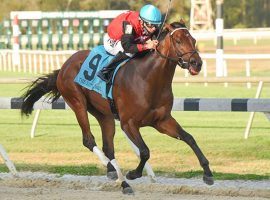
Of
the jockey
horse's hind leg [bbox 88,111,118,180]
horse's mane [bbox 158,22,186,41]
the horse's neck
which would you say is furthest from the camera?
horse's hind leg [bbox 88,111,118,180]

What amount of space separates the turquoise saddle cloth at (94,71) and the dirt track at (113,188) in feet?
2.38

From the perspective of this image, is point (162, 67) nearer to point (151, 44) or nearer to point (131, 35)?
point (151, 44)

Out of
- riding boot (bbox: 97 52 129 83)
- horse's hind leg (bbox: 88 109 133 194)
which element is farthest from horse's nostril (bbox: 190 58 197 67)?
horse's hind leg (bbox: 88 109 133 194)

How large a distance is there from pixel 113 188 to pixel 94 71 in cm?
97

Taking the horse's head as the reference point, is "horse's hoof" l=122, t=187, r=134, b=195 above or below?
below

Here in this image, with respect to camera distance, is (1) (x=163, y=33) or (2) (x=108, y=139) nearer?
(1) (x=163, y=33)

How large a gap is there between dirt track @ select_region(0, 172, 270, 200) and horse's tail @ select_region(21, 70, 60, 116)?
2.77ft

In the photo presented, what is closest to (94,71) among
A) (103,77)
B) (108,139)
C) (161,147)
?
(103,77)

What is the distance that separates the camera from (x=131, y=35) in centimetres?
739

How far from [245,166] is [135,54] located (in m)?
2.07

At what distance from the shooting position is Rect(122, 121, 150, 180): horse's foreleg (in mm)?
7086

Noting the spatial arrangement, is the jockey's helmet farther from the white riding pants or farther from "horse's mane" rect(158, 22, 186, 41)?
the white riding pants

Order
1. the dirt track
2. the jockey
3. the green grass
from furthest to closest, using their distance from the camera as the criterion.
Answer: the green grass
the jockey
the dirt track

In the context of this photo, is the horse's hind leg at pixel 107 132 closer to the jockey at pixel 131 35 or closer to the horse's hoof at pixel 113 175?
the horse's hoof at pixel 113 175
